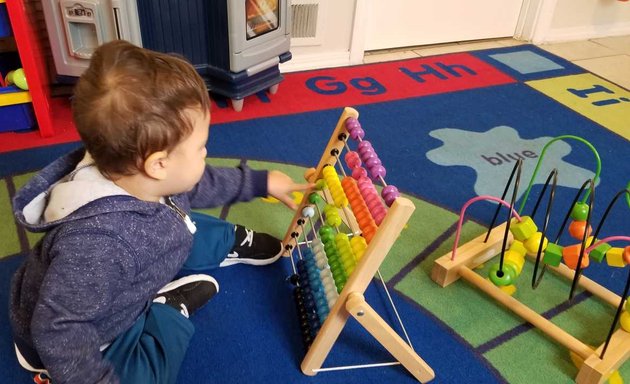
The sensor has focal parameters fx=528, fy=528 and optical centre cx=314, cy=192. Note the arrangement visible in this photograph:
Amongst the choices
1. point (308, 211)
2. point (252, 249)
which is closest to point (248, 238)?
point (252, 249)

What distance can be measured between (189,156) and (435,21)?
6.27 feet

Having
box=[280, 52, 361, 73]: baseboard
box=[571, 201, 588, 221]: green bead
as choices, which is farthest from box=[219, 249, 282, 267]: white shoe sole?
box=[280, 52, 361, 73]: baseboard

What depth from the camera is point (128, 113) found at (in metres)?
0.65

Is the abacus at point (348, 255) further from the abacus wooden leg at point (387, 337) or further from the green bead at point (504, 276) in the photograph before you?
the green bead at point (504, 276)

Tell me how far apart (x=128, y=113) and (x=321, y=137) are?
1.00 m

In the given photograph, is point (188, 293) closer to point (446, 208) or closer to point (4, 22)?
point (446, 208)

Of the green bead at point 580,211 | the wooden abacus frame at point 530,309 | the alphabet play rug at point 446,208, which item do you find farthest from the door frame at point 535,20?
the green bead at point 580,211

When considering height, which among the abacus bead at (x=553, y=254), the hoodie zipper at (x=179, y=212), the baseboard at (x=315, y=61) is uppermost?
the hoodie zipper at (x=179, y=212)

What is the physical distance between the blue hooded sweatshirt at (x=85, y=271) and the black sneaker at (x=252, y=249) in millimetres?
274

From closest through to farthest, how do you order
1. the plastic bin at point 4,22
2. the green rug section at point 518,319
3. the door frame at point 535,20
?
the green rug section at point 518,319, the plastic bin at point 4,22, the door frame at point 535,20

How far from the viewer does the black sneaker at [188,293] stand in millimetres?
989

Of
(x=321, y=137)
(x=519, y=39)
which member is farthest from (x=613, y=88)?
(x=321, y=137)

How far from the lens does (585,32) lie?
2.66 meters

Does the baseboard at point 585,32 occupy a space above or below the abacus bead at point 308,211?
below
